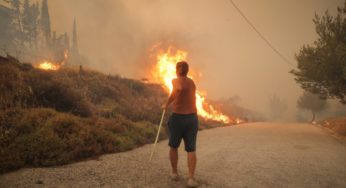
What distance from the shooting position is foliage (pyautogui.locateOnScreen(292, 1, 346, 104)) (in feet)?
52.7

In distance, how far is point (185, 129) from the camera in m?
5.24

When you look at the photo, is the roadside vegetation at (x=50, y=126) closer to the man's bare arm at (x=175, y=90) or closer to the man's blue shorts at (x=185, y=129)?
the man's blue shorts at (x=185, y=129)

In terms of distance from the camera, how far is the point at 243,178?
595 cm

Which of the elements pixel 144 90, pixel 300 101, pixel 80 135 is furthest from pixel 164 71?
pixel 300 101

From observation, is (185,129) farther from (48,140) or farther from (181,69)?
(48,140)

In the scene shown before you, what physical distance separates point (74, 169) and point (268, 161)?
5.50 m

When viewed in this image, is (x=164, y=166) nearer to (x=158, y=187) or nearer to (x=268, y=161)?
(x=158, y=187)

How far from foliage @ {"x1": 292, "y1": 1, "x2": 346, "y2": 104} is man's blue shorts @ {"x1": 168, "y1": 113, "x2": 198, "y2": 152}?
44.5 feet

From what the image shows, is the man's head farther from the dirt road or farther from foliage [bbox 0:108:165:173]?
foliage [bbox 0:108:165:173]

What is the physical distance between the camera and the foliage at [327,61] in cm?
1606

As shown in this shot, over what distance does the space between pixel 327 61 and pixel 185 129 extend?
1499 centimetres

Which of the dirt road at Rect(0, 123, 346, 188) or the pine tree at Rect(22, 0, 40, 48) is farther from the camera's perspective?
the pine tree at Rect(22, 0, 40, 48)

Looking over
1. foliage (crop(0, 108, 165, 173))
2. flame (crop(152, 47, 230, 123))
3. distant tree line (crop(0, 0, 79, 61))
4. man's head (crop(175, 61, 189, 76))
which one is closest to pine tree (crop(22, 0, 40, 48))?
distant tree line (crop(0, 0, 79, 61))

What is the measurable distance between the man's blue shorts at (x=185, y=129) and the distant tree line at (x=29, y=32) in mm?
71302
